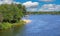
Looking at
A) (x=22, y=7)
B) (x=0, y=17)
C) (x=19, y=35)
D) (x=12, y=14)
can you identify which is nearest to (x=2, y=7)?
(x=12, y=14)

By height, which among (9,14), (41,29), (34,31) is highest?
(9,14)

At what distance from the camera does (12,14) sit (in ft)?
169

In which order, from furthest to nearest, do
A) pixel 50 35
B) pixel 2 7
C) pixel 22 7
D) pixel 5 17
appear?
pixel 22 7, pixel 2 7, pixel 5 17, pixel 50 35

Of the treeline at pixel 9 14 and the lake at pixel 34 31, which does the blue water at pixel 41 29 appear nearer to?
the lake at pixel 34 31

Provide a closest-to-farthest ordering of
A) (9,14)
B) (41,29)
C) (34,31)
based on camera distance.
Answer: (34,31), (41,29), (9,14)

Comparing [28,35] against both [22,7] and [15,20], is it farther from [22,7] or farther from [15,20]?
[22,7]

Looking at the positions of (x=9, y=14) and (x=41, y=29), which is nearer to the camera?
(x=41, y=29)

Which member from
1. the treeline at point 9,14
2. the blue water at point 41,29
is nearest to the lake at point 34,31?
the blue water at point 41,29

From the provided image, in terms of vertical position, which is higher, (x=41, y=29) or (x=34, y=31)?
(x=34, y=31)

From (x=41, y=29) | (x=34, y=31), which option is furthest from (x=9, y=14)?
(x=34, y=31)

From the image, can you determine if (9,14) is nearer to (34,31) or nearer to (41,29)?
(41,29)

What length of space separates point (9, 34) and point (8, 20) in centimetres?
1345

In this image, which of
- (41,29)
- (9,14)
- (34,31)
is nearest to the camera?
(34,31)

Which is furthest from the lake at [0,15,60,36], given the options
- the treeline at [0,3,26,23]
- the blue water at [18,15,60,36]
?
the treeline at [0,3,26,23]
